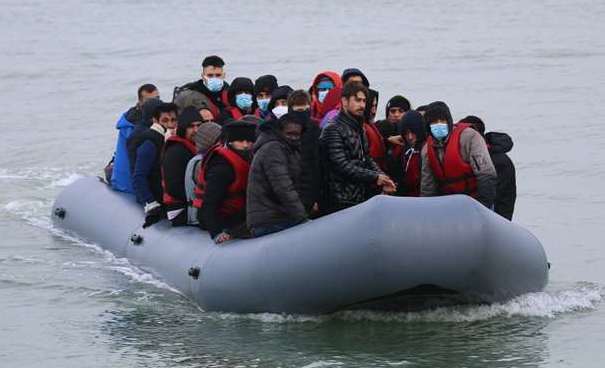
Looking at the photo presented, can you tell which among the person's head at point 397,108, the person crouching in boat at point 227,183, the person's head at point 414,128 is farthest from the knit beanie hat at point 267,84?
the person's head at point 414,128

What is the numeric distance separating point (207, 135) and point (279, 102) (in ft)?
1.82

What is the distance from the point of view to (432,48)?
27172mm

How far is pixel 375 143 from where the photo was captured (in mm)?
9531

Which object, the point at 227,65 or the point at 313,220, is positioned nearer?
the point at 313,220

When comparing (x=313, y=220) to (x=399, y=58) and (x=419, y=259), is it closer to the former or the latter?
(x=419, y=259)

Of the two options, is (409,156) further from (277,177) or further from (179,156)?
(179,156)

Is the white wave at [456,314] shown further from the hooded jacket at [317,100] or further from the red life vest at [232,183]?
the hooded jacket at [317,100]

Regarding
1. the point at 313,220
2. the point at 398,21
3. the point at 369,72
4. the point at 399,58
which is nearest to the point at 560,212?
the point at 313,220

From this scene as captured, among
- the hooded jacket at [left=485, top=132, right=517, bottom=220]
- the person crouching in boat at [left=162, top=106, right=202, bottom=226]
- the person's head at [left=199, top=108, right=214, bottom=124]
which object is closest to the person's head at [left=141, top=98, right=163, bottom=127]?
the person's head at [left=199, top=108, right=214, bottom=124]

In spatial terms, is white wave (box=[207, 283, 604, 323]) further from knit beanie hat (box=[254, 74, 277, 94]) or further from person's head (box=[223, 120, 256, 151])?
knit beanie hat (box=[254, 74, 277, 94])

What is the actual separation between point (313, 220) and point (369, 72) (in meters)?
15.5

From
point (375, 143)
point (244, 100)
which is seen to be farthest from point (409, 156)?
point (244, 100)

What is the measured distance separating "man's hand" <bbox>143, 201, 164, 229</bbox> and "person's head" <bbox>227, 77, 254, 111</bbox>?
1081 mm

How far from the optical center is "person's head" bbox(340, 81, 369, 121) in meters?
8.97
